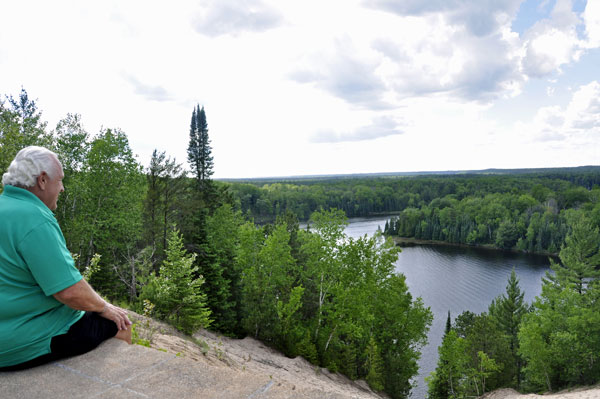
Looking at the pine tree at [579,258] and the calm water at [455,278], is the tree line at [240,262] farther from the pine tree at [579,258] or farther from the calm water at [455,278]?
the pine tree at [579,258]

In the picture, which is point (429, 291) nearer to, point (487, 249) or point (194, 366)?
point (487, 249)

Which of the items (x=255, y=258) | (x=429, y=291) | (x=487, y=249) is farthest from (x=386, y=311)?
(x=487, y=249)

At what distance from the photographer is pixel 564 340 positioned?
23.2m

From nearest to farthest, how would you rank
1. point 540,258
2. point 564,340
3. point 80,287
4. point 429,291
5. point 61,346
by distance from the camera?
point 80,287 < point 61,346 < point 564,340 < point 429,291 < point 540,258

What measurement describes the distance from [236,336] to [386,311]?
9.50 metres

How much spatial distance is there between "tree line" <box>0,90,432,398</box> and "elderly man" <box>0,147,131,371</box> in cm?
1504

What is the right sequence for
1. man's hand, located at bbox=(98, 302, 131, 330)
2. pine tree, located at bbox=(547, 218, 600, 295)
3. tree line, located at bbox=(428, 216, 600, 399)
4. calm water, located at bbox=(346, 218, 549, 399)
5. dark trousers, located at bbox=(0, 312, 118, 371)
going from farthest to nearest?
calm water, located at bbox=(346, 218, 549, 399), pine tree, located at bbox=(547, 218, 600, 295), tree line, located at bbox=(428, 216, 600, 399), man's hand, located at bbox=(98, 302, 131, 330), dark trousers, located at bbox=(0, 312, 118, 371)

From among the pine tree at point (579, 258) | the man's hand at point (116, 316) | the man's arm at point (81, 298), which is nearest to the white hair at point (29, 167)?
the man's arm at point (81, 298)

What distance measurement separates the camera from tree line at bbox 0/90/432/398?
64.3 feet

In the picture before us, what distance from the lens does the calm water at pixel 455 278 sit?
3969 cm

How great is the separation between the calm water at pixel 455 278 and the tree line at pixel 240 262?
10.9 metres

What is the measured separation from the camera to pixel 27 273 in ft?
7.52

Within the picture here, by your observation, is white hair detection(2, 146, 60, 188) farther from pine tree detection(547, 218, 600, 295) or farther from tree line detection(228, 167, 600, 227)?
tree line detection(228, 167, 600, 227)

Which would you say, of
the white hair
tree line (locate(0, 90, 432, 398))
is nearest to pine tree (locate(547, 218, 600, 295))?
tree line (locate(0, 90, 432, 398))
